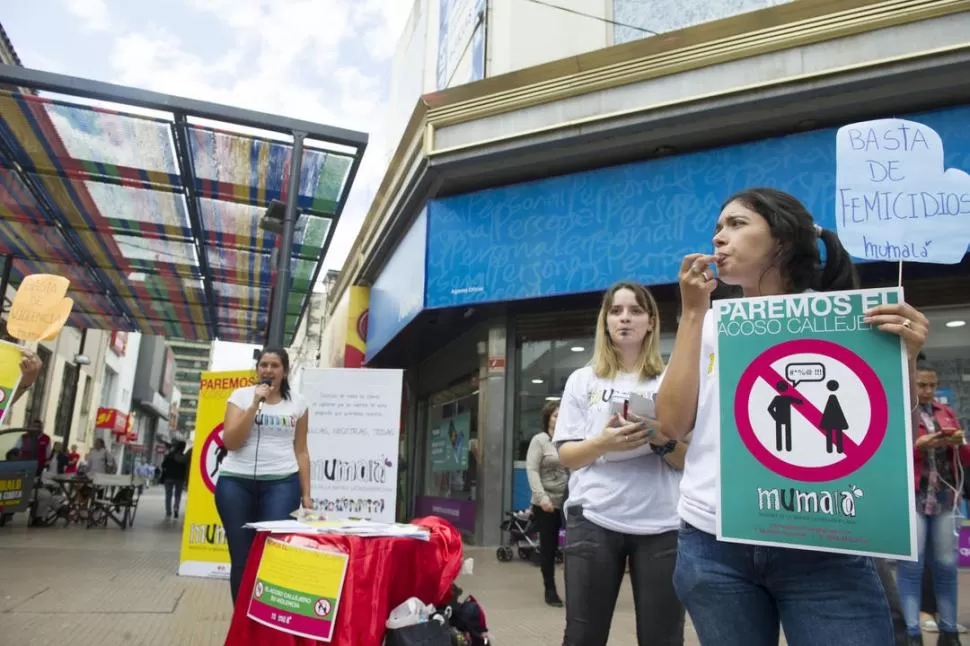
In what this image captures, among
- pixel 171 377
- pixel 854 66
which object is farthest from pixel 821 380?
pixel 171 377

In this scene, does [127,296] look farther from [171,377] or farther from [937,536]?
[171,377]

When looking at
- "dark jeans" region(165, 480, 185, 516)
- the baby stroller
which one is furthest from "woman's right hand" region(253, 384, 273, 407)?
"dark jeans" region(165, 480, 185, 516)

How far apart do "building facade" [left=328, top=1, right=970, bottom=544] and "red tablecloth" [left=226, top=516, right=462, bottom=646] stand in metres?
6.67

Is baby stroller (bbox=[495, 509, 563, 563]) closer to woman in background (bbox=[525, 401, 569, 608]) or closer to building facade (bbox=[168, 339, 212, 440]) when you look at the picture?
woman in background (bbox=[525, 401, 569, 608])

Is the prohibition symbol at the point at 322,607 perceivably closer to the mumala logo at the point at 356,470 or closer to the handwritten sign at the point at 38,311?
the handwritten sign at the point at 38,311

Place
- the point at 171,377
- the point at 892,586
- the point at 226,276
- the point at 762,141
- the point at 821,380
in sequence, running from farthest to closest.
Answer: the point at 171,377
the point at 226,276
the point at 762,141
the point at 892,586
the point at 821,380

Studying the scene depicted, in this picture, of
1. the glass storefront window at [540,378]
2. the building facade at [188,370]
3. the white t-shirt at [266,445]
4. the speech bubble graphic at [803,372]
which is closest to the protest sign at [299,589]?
the white t-shirt at [266,445]

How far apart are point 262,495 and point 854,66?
7.52 m

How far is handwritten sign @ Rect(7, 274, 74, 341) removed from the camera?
4.46m

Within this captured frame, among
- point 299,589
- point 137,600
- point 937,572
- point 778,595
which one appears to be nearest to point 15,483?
point 137,600

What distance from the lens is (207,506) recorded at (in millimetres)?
7344

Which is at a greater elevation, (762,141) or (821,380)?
(762,141)

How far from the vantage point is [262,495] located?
4383 millimetres

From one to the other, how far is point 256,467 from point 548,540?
3.32m
